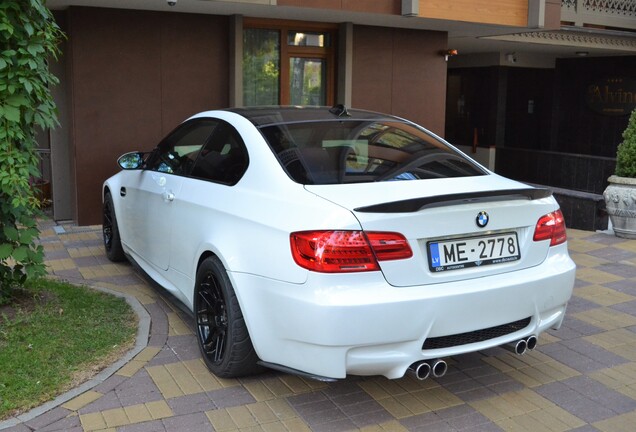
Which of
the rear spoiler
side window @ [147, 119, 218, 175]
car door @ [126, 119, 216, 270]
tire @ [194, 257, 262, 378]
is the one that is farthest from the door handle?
the rear spoiler

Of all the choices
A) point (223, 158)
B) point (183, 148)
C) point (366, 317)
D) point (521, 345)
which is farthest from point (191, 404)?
point (183, 148)

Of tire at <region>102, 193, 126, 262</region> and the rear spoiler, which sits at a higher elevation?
the rear spoiler

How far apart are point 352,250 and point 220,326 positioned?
3.86 ft

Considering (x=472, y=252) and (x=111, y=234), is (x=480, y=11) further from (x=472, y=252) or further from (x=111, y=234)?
(x=472, y=252)

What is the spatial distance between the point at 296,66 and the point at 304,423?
25.5 ft

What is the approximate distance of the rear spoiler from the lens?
3389 millimetres

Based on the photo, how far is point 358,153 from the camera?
13.7 feet

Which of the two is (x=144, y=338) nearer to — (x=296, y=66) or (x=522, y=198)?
(x=522, y=198)

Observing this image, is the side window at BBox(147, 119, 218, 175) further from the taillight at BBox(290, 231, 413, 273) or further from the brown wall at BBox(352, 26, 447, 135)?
the brown wall at BBox(352, 26, 447, 135)

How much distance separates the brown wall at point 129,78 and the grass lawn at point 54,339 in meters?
3.70

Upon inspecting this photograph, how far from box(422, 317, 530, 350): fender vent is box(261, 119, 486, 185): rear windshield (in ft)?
3.11

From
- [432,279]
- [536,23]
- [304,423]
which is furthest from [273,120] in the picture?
[536,23]

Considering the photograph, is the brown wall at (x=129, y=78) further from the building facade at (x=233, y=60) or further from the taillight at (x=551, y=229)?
the taillight at (x=551, y=229)

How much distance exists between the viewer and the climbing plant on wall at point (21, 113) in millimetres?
4500
